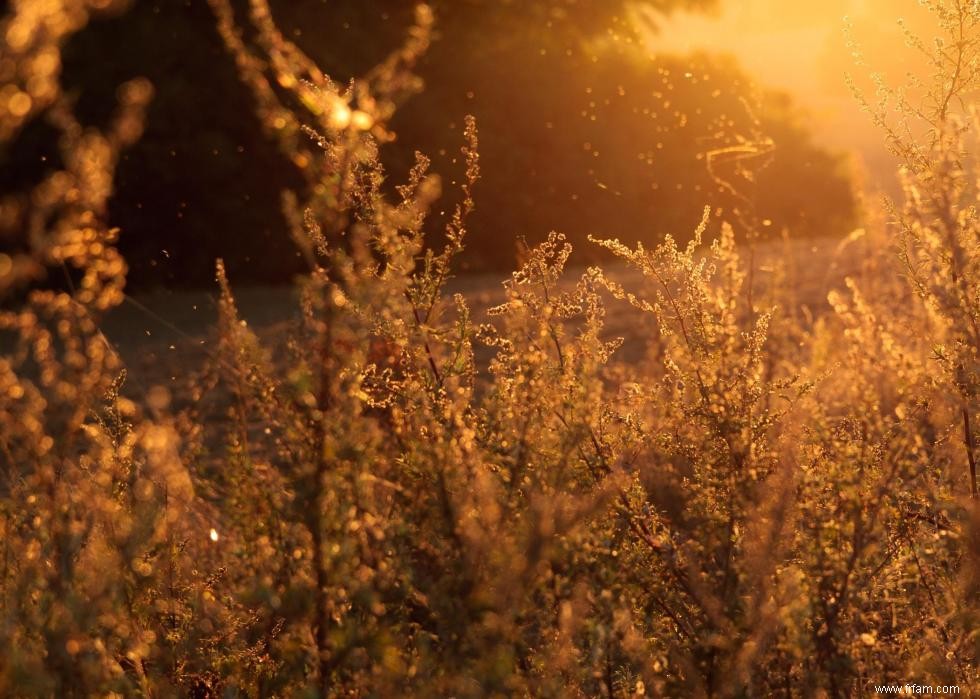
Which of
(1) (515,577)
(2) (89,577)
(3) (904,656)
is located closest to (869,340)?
(3) (904,656)

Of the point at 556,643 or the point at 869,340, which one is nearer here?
the point at 556,643

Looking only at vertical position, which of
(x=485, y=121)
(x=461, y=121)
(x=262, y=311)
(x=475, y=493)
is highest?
(x=485, y=121)

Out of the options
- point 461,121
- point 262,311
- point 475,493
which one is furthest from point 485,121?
point 475,493

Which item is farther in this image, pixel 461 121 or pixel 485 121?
pixel 485 121

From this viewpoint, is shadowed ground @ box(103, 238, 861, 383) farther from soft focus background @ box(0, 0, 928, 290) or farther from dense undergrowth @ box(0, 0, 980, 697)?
dense undergrowth @ box(0, 0, 980, 697)

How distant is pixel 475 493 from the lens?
2395 mm

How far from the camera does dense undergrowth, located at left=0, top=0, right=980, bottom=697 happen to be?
221 cm

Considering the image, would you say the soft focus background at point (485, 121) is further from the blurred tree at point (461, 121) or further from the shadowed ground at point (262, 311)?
the shadowed ground at point (262, 311)

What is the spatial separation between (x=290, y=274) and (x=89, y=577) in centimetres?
999

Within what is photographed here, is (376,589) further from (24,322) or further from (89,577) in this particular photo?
(24,322)

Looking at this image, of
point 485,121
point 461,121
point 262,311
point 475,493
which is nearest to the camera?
point 475,493

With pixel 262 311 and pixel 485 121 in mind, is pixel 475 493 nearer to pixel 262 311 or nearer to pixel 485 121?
pixel 262 311

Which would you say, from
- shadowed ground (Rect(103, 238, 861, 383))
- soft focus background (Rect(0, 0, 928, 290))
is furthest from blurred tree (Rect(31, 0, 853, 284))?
shadowed ground (Rect(103, 238, 861, 383))

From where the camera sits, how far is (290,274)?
481 inches
